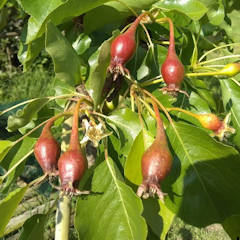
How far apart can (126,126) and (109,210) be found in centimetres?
18

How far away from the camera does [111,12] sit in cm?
90

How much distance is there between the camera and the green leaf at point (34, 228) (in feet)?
3.18

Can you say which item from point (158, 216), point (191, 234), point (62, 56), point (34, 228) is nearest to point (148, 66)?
point (62, 56)

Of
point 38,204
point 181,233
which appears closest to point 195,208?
point 181,233

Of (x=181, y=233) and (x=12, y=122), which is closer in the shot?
(x=12, y=122)

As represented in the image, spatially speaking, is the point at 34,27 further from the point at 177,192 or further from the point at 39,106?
the point at 177,192

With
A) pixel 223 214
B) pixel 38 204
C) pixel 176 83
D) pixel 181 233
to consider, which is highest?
pixel 176 83

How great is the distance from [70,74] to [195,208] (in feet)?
1.21

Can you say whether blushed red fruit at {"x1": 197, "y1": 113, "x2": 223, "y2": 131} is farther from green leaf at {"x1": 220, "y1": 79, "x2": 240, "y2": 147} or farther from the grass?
the grass

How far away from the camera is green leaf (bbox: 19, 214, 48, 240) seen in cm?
97

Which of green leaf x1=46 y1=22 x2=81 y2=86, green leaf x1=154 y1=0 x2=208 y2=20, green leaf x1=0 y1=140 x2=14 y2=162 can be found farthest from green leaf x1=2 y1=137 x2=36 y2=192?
green leaf x1=154 y1=0 x2=208 y2=20

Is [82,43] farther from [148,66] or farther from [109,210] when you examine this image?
[109,210]

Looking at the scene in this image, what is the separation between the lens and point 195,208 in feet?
2.54

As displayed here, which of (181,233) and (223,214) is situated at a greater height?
(223,214)
